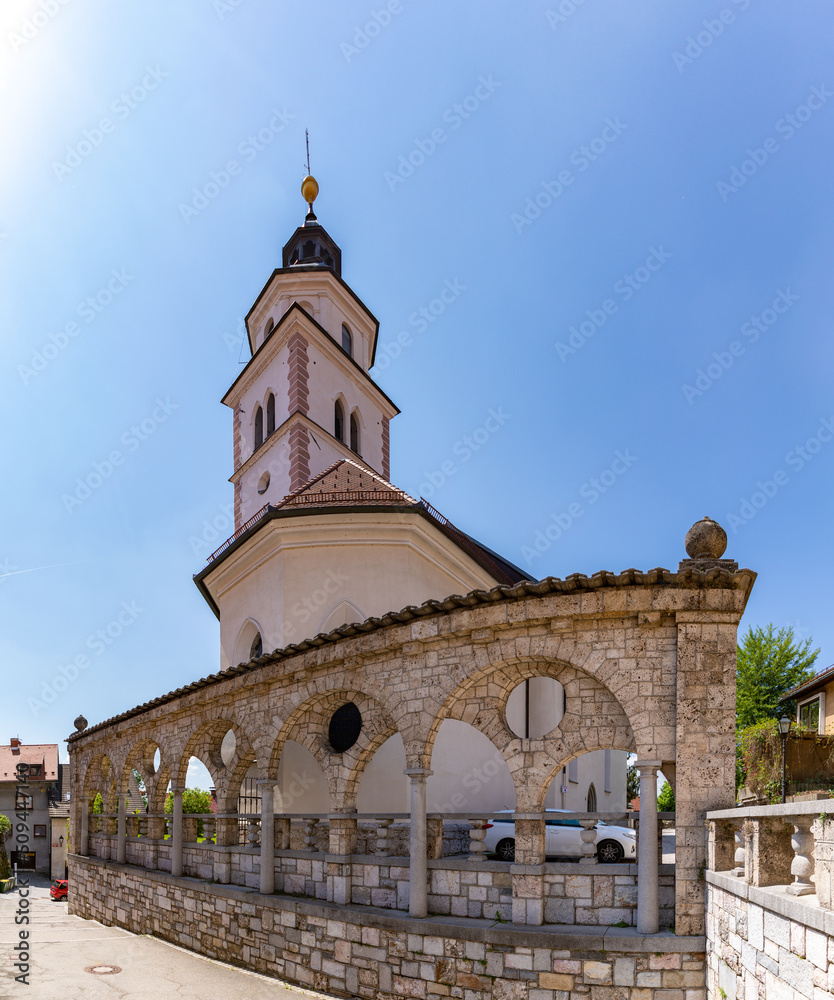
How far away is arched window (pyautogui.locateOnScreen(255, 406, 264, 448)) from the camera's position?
22828mm

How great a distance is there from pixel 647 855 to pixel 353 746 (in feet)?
13.4

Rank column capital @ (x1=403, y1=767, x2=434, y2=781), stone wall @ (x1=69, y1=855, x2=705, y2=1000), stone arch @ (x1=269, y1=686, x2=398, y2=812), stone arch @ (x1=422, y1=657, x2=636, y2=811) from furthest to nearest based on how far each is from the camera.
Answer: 1. stone arch @ (x1=269, y1=686, x2=398, y2=812)
2. column capital @ (x1=403, y1=767, x2=434, y2=781)
3. stone arch @ (x1=422, y1=657, x2=636, y2=811)
4. stone wall @ (x1=69, y1=855, x2=705, y2=1000)

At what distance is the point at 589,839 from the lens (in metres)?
8.10

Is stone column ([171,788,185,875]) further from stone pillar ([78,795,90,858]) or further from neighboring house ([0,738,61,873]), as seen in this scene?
neighboring house ([0,738,61,873])

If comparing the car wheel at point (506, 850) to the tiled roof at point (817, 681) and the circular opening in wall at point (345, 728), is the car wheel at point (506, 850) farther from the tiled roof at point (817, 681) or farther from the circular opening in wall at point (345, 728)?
the tiled roof at point (817, 681)

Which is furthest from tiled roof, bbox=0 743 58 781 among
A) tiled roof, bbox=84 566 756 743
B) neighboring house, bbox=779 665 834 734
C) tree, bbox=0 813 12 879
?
tiled roof, bbox=84 566 756 743

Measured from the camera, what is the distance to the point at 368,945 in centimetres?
918

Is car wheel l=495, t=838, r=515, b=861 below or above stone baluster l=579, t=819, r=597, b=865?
below

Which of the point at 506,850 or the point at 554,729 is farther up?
the point at 554,729

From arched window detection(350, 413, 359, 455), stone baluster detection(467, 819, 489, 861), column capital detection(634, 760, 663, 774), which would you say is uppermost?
arched window detection(350, 413, 359, 455)

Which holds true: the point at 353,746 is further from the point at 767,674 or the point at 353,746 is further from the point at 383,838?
the point at 767,674

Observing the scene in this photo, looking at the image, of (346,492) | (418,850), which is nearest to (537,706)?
(346,492)

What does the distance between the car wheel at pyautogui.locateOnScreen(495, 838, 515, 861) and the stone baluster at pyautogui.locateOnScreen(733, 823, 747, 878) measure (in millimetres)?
3736

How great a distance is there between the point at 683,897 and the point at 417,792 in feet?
10.3
